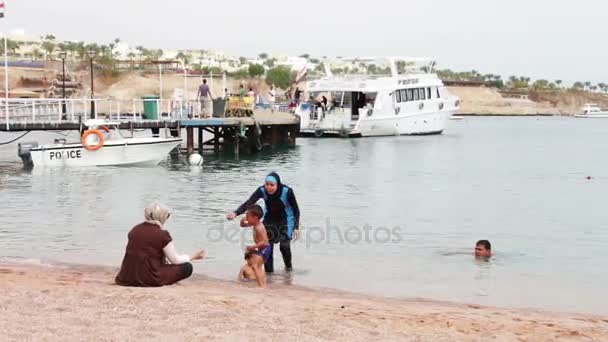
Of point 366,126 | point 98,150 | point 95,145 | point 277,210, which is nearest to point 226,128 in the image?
point 98,150

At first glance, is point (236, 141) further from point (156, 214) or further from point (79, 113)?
point (156, 214)

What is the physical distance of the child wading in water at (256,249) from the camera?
10438mm

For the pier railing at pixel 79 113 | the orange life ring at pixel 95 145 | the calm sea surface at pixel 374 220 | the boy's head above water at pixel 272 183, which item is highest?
the pier railing at pixel 79 113

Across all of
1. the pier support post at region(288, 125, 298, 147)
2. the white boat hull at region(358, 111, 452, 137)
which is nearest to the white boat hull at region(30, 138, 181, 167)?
the pier support post at region(288, 125, 298, 147)

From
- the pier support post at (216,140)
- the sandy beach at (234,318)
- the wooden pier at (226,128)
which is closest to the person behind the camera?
the sandy beach at (234,318)

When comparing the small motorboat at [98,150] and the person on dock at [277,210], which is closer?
the person on dock at [277,210]

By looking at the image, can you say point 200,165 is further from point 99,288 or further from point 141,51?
point 141,51

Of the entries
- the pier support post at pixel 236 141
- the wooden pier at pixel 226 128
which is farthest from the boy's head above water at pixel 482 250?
the pier support post at pixel 236 141

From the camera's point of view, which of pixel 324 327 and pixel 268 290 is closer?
pixel 324 327

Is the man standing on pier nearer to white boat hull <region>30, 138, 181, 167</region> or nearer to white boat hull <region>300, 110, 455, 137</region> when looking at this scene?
white boat hull <region>30, 138, 181, 167</region>

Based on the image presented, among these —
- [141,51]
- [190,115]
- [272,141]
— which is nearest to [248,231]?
[190,115]

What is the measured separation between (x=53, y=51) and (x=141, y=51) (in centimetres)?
3266

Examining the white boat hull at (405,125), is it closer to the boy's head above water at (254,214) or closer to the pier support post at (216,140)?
the pier support post at (216,140)

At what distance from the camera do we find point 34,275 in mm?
11422
